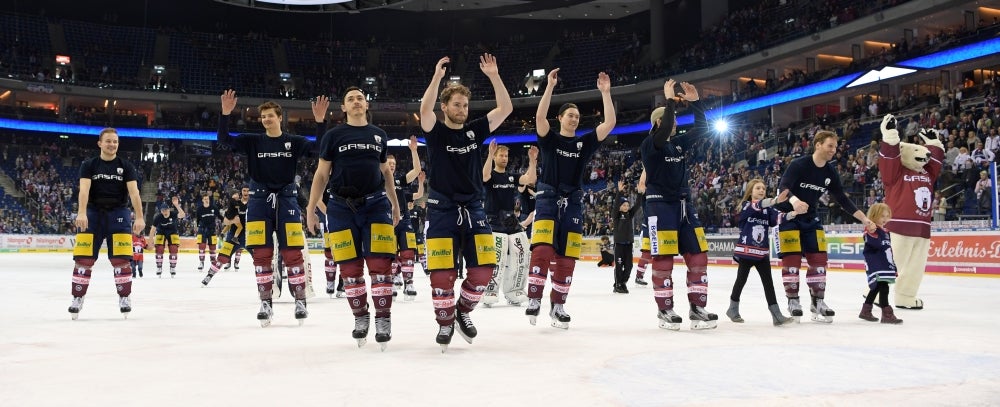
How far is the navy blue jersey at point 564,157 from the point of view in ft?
25.0

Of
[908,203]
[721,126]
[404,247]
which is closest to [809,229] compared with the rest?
[908,203]

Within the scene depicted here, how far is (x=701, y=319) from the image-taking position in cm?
734

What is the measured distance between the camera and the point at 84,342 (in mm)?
6348

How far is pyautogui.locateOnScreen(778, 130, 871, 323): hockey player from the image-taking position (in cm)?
804

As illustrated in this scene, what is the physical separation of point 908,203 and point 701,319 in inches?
143

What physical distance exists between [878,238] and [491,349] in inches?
189

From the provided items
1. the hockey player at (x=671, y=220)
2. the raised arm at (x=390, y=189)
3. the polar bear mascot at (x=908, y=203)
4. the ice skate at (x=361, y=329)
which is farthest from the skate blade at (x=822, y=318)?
the ice skate at (x=361, y=329)

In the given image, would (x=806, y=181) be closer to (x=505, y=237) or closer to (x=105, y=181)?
(x=505, y=237)

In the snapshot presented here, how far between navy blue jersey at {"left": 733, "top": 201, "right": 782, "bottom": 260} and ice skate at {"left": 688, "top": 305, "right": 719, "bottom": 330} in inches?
40.3

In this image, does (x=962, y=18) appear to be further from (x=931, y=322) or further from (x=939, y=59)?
(x=931, y=322)

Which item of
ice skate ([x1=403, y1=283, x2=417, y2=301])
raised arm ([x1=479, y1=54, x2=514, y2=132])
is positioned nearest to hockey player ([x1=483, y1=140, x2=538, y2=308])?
ice skate ([x1=403, y1=283, x2=417, y2=301])

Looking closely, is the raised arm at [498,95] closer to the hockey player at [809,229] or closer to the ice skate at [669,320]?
the ice skate at [669,320]

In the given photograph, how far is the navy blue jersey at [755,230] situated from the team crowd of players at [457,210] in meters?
0.01

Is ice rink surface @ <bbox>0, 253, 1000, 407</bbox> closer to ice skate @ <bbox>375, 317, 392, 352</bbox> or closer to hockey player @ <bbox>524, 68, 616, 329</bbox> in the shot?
ice skate @ <bbox>375, 317, 392, 352</bbox>
